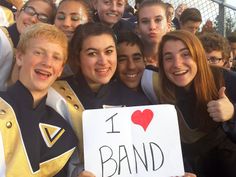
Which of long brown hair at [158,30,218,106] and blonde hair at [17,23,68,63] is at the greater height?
blonde hair at [17,23,68,63]

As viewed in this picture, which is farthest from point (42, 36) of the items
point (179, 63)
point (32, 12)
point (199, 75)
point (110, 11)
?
point (110, 11)

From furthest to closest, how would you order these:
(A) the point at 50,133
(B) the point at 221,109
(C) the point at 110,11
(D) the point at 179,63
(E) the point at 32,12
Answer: (C) the point at 110,11 → (E) the point at 32,12 → (D) the point at 179,63 → (B) the point at 221,109 → (A) the point at 50,133

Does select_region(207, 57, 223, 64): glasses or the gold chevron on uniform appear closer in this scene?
the gold chevron on uniform

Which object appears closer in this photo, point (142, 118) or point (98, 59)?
point (142, 118)

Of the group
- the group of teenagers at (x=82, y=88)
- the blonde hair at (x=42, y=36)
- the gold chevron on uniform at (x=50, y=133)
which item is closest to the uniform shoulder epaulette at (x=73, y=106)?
the group of teenagers at (x=82, y=88)

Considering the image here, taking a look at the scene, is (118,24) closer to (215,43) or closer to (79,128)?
(215,43)

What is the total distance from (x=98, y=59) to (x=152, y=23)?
1.19m

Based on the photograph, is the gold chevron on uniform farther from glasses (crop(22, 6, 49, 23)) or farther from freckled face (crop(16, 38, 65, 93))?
glasses (crop(22, 6, 49, 23))

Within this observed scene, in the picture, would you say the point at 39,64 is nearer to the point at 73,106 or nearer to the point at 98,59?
the point at 73,106

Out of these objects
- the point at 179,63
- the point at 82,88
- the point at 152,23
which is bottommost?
the point at 82,88

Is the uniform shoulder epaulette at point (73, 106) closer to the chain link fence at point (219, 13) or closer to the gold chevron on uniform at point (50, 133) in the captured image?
the gold chevron on uniform at point (50, 133)

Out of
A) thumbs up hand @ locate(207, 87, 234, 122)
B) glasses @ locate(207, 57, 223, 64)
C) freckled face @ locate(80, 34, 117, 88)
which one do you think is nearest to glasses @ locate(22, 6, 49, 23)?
freckled face @ locate(80, 34, 117, 88)

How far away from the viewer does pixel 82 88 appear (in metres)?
2.74

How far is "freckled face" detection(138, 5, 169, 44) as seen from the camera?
3689mm
